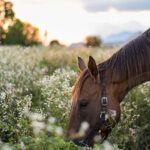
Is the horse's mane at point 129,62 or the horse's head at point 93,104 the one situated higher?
the horse's mane at point 129,62

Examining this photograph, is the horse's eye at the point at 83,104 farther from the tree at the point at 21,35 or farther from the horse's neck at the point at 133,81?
the tree at the point at 21,35

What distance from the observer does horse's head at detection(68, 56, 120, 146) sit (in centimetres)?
559

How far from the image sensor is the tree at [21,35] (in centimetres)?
7175

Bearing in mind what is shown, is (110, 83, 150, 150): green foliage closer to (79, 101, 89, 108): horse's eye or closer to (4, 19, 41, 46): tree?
(79, 101, 89, 108): horse's eye

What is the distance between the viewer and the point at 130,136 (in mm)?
7398

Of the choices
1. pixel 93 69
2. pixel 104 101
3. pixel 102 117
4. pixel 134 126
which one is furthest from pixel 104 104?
pixel 134 126

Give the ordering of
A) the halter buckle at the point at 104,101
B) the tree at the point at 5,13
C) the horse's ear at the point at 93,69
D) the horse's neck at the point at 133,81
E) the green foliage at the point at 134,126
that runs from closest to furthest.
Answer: the horse's ear at the point at 93,69, the halter buckle at the point at 104,101, the horse's neck at the point at 133,81, the green foliage at the point at 134,126, the tree at the point at 5,13

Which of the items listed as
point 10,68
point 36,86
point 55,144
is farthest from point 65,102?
point 10,68

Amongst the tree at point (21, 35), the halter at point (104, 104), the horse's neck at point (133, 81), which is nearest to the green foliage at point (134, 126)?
the horse's neck at point (133, 81)

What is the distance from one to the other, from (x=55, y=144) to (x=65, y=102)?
323 cm

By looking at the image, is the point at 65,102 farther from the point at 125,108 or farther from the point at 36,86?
the point at 36,86

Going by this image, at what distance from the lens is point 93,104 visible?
566 centimetres

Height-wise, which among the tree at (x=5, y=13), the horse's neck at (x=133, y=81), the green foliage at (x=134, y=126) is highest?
the tree at (x=5, y=13)

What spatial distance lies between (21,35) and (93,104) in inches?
2827
